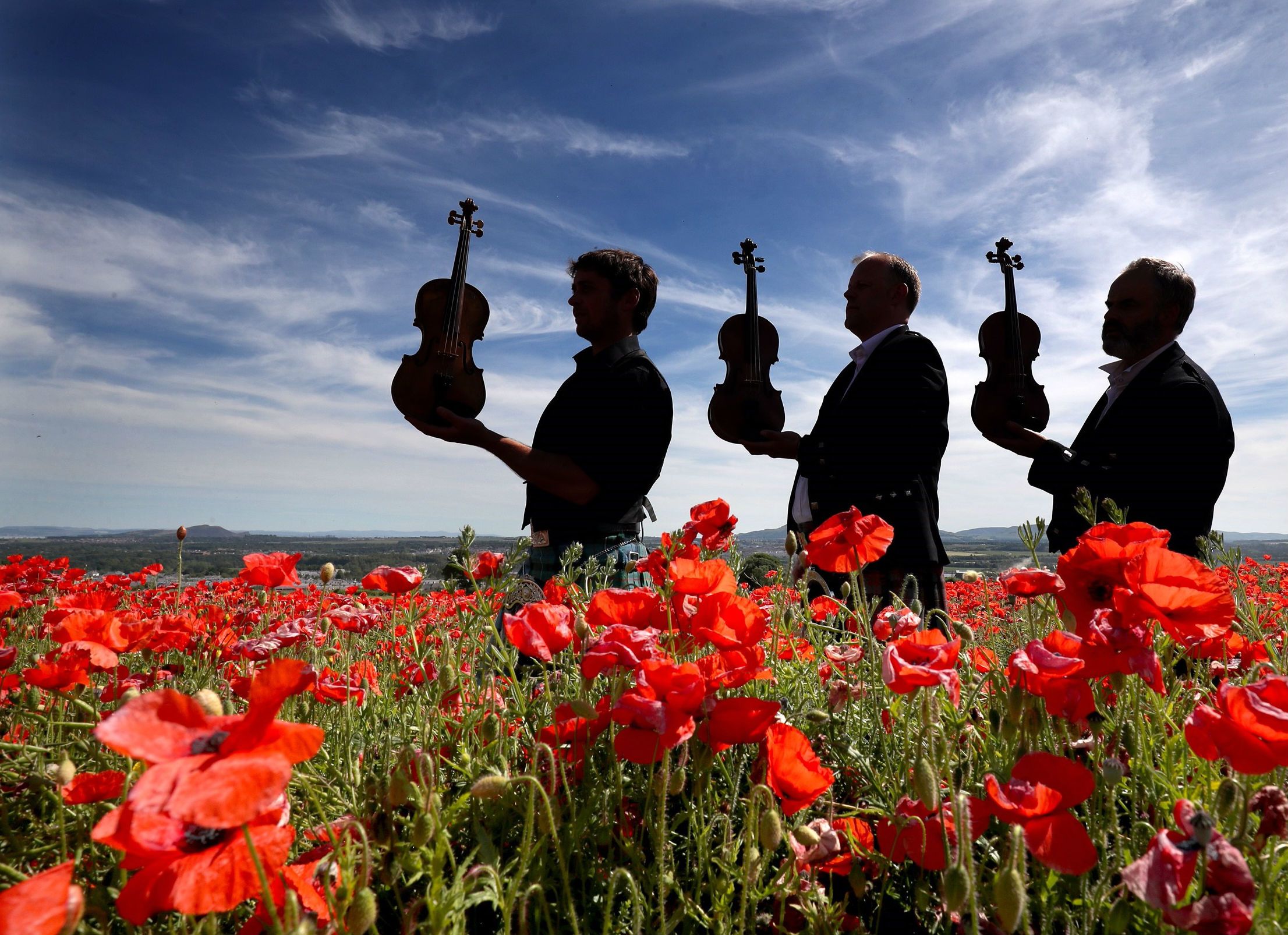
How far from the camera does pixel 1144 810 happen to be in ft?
3.55

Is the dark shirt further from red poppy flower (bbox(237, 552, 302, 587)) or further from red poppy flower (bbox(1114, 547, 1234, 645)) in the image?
red poppy flower (bbox(1114, 547, 1234, 645))

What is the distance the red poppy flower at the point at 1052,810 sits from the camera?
2.47 feet

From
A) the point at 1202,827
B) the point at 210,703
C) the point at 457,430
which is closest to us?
the point at 1202,827

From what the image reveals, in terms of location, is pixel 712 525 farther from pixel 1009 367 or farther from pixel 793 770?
pixel 1009 367

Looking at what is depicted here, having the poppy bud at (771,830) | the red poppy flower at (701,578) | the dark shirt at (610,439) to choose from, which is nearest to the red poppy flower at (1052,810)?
the poppy bud at (771,830)

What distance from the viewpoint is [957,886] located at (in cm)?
68

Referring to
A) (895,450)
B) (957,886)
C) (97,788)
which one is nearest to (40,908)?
(97,788)

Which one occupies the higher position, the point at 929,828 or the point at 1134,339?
the point at 1134,339

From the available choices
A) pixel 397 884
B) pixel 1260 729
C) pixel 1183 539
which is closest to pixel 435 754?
pixel 397 884

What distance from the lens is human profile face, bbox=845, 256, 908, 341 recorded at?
3.46 m

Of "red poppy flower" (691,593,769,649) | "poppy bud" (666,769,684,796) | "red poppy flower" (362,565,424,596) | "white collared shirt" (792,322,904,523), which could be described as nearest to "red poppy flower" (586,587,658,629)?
"red poppy flower" (691,593,769,649)

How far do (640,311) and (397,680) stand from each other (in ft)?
6.87

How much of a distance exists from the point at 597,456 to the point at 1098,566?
2083mm

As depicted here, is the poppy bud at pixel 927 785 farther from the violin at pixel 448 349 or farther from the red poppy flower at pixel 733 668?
the violin at pixel 448 349
